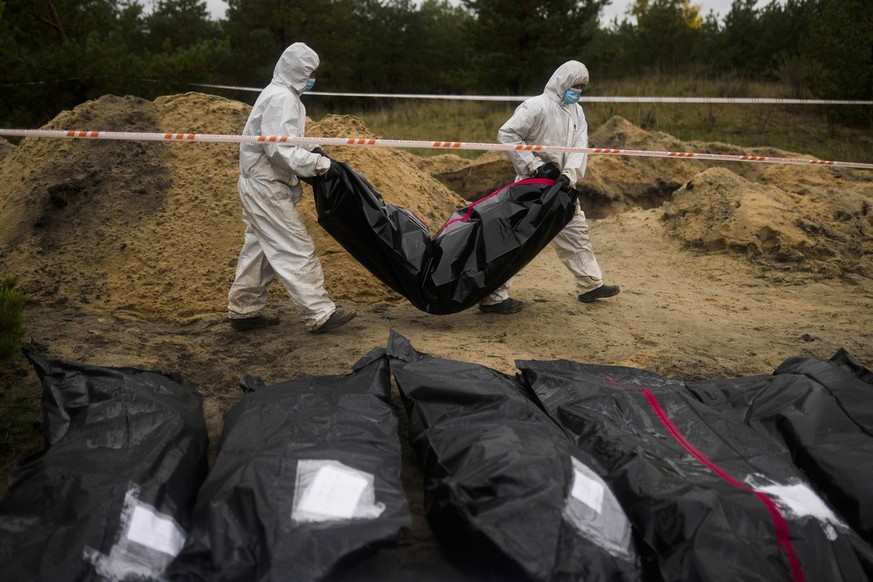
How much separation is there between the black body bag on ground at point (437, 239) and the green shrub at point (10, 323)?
1591mm

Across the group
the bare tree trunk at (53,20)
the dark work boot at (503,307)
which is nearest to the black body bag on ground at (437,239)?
the dark work boot at (503,307)

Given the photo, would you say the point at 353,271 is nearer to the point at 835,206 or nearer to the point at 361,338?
the point at 361,338

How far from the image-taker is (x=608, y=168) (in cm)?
941

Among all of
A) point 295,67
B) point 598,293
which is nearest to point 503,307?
point 598,293

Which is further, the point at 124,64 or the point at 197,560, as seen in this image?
the point at 124,64

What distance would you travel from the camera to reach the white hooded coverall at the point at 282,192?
152 inches

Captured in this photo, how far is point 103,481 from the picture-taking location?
2.15 m

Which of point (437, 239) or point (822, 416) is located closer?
point (822, 416)

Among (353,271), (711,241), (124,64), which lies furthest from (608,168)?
(124,64)

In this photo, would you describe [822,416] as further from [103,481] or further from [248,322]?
[248,322]

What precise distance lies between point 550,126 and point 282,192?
6.44ft

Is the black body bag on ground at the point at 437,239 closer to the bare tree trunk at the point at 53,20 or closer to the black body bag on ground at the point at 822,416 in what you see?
the black body bag on ground at the point at 822,416

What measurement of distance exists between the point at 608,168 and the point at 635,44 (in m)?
17.8

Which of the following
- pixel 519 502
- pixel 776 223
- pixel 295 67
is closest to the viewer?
pixel 519 502
